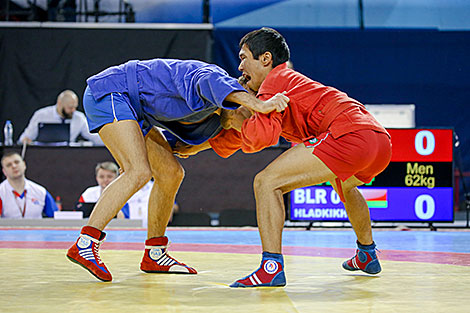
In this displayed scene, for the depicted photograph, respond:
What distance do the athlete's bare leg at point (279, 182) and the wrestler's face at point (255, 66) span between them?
1.28 feet

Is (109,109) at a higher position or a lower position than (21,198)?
higher

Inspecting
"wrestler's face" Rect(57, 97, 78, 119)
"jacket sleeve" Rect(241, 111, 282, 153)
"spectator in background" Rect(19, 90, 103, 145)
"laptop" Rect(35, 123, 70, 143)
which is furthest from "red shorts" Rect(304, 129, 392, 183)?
"wrestler's face" Rect(57, 97, 78, 119)

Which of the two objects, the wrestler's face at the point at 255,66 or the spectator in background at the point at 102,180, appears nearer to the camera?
the wrestler's face at the point at 255,66

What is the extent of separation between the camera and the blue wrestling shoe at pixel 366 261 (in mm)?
2881

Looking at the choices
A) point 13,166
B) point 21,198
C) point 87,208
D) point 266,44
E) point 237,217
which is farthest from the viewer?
point 237,217

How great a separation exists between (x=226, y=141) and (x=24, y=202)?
14.0ft

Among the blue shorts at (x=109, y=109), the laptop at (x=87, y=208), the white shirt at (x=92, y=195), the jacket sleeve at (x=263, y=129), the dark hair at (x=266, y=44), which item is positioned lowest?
the laptop at (x=87, y=208)

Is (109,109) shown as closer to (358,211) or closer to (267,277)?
(267,277)

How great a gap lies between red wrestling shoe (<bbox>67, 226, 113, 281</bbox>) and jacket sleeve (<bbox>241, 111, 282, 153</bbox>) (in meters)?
0.77

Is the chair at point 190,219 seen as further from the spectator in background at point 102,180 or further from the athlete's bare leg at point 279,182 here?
the athlete's bare leg at point 279,182

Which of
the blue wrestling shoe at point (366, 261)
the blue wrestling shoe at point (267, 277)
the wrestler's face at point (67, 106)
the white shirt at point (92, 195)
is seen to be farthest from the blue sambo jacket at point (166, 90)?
the wrestler's face at point (67, 106)

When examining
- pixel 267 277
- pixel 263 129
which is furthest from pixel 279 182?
pixel 267 277

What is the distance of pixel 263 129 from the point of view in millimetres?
2549

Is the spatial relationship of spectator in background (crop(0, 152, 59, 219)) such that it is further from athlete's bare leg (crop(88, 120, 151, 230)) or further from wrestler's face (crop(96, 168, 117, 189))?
athlete's bare leg (crop(88, 120, 151, 230))
